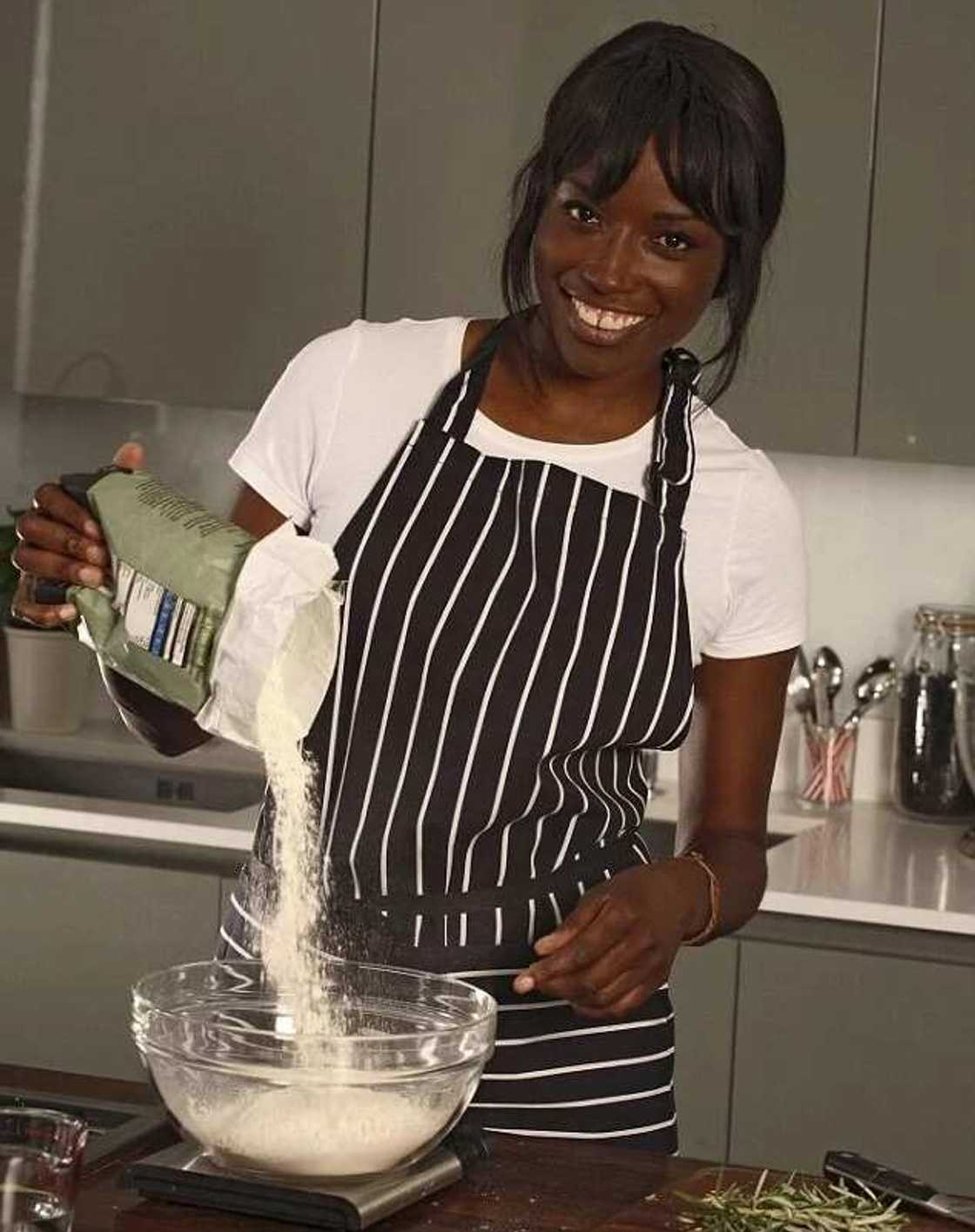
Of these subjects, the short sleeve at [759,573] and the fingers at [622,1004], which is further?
the short sleeve at [759,573]

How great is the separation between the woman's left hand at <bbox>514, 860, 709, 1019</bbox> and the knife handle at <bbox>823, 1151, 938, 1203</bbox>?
170 millimetres

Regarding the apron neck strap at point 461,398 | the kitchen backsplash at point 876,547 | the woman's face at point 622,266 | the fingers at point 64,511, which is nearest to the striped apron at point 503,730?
the apron neck strap at point 461,398

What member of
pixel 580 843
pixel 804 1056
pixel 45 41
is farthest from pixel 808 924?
pixel 45 41

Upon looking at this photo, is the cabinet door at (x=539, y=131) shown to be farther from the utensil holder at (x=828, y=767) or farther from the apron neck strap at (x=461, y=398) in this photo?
the apron neck strap at (x=461, y=398)

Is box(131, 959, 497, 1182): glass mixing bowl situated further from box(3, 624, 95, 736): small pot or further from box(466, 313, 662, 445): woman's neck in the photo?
box(3, 624, 95, 736): small pot

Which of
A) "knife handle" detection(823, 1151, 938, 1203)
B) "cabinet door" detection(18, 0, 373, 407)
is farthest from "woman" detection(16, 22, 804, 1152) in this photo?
"cabinet door" detection(18, 0, 373, 407)

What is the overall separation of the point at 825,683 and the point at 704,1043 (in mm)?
703

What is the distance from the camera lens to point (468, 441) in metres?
1.85

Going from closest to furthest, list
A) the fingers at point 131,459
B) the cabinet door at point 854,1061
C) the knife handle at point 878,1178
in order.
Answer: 1. the knife handle at point 878,1178
2. the fingers at point 131,459
3. the cabinet door at point 854,1061

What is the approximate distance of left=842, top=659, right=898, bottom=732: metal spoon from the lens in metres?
3.11

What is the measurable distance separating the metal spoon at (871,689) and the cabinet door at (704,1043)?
2.05 feet

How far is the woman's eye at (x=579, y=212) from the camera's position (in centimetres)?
175

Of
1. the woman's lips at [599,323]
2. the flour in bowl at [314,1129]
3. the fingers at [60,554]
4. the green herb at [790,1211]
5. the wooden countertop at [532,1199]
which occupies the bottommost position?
the wooden countertop at [532,1199]

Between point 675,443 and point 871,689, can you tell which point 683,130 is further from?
point 871,689
